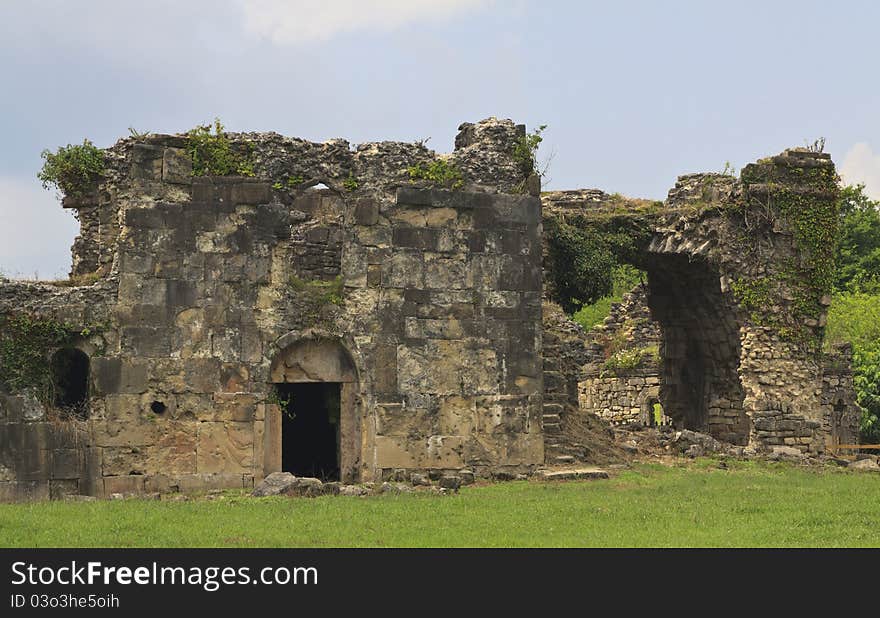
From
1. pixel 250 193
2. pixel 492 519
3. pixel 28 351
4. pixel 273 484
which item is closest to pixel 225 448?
pixel 273 484

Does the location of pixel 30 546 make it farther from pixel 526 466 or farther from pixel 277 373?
pixel 526 466

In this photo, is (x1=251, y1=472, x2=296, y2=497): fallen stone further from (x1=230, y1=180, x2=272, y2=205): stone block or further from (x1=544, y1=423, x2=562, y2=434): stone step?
(x1=544, y1=423, x2=562, y2=434): stone step

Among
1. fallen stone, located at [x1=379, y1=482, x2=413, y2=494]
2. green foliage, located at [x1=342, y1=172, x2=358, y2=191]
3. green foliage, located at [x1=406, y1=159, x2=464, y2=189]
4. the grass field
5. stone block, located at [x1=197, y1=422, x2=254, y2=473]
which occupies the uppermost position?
green foliage, located at [x1=406, y1=159, x2=464, y2=189]

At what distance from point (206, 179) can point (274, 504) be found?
20.9ft

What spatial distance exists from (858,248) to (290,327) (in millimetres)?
42559

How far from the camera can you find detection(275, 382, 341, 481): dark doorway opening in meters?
23.3

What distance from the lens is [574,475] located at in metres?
21.6

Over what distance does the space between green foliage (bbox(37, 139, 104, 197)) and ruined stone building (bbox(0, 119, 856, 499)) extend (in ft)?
0.61

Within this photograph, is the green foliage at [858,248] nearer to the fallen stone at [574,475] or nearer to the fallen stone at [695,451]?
the fallen stone at [695,451]

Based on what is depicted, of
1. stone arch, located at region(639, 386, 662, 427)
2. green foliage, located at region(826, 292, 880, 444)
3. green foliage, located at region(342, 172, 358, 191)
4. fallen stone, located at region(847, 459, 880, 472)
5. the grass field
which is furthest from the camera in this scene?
green foliage, located at region(826, 292, 880, 444)

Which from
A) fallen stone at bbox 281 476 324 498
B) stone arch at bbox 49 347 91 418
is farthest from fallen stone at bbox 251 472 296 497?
stone arch at bbox 49 347 91 418

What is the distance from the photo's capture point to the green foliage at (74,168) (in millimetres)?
21922

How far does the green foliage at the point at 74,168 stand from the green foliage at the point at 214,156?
1729 millimetres

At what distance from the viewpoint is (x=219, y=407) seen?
20.9 m
